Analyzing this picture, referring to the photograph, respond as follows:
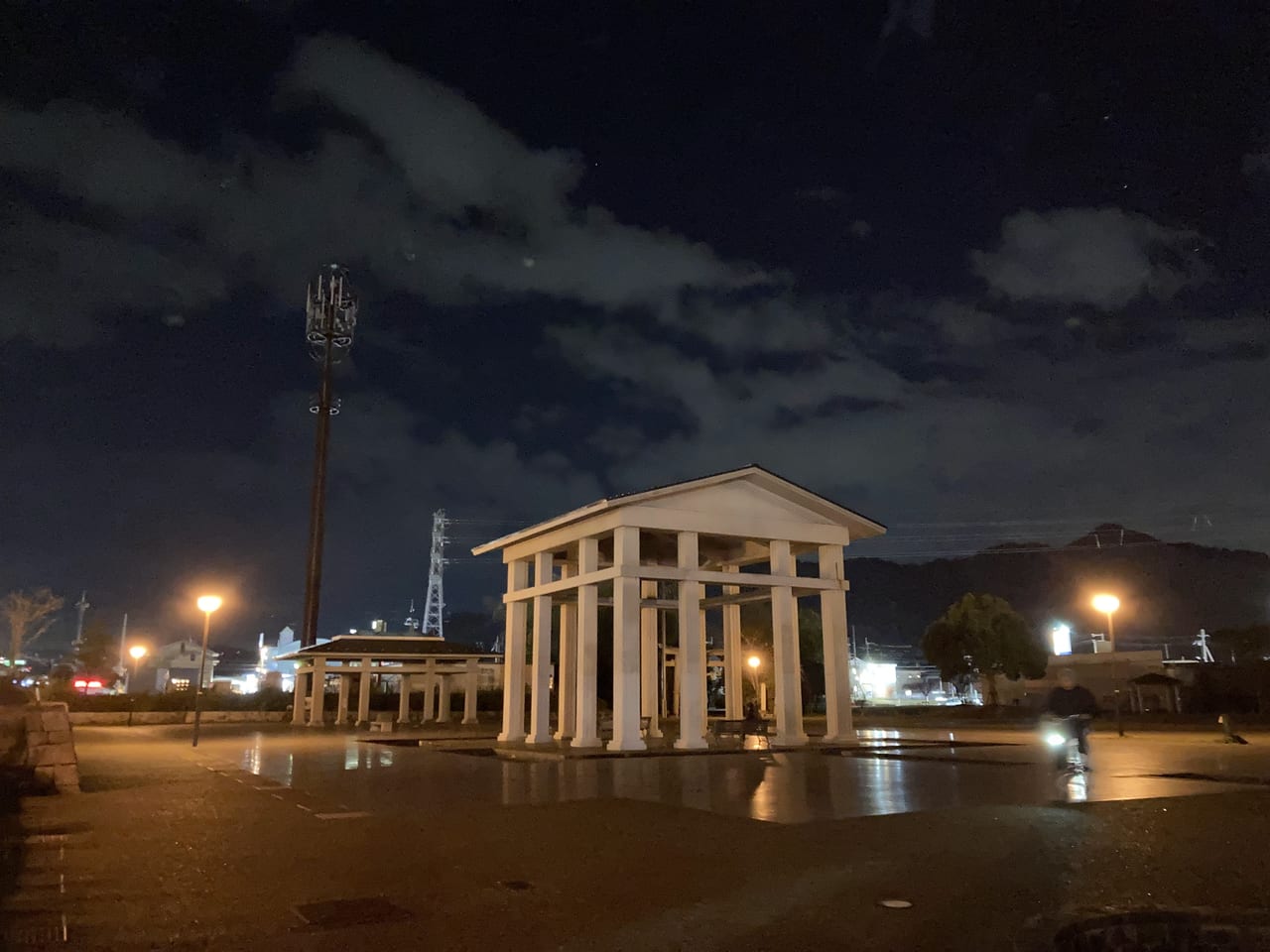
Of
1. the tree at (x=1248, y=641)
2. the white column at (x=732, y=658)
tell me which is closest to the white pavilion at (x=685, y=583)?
the white column at (x=732, y=658)

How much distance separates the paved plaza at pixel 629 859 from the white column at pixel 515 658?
43.9 feet

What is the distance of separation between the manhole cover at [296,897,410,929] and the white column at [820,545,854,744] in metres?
20.6

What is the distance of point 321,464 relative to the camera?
62.1 meters

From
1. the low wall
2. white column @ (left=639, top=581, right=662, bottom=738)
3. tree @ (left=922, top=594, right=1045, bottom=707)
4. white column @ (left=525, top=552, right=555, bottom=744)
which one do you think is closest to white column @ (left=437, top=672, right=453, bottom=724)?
the low wall

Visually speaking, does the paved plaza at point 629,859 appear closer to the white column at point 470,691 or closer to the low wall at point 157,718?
the white column at point 470,691

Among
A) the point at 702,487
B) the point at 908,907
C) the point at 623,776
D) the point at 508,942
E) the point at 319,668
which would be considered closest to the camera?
the point at 508,942

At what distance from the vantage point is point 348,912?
6.23m

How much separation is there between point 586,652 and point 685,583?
342 cm

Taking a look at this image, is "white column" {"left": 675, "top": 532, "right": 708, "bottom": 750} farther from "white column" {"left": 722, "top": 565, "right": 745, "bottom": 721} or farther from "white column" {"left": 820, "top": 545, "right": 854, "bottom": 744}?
"white column" {"left": 722, "top": 565, "right": 745, "bottom": 721}

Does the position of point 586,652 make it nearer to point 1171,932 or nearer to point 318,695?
point 1171,932

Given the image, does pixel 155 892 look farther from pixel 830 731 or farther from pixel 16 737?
pixel 830 731

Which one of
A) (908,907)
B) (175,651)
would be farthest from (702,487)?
(175,651)

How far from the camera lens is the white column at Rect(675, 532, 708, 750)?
2312cm

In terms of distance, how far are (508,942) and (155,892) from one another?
3214 millimetres
